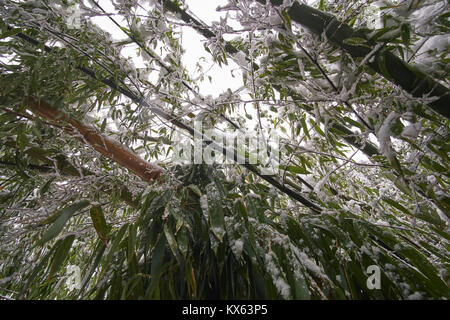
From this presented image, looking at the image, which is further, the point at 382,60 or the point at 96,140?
the point at 96,140

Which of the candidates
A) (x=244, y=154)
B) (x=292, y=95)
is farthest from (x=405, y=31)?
(x=244, y=154)

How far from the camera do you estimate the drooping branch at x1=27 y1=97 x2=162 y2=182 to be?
2.46 feet

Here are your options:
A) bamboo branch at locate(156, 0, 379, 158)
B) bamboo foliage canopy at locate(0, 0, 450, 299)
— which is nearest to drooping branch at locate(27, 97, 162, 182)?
bamboo foliage canopy at locate(0, 0, 450, 299)

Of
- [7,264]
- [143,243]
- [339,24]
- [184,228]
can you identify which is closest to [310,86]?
[339,24]

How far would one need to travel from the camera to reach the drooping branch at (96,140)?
75 cm

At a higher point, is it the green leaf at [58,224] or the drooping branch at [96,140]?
the drooping branch at [96,140]

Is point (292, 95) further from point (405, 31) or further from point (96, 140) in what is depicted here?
point (96, 140)

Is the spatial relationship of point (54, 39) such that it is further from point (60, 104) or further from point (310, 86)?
point (310, 86)

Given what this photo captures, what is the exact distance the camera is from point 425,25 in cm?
50

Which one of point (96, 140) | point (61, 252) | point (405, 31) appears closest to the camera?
point (405, 31)

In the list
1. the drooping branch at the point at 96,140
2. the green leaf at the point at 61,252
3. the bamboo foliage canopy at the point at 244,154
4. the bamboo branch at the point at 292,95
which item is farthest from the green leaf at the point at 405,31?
the green leaf at the point at 61,252

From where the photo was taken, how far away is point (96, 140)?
2.62 ft

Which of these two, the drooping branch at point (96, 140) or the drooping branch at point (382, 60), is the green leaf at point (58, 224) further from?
the drooping branch at point (382, 60)

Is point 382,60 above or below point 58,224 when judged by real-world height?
above
